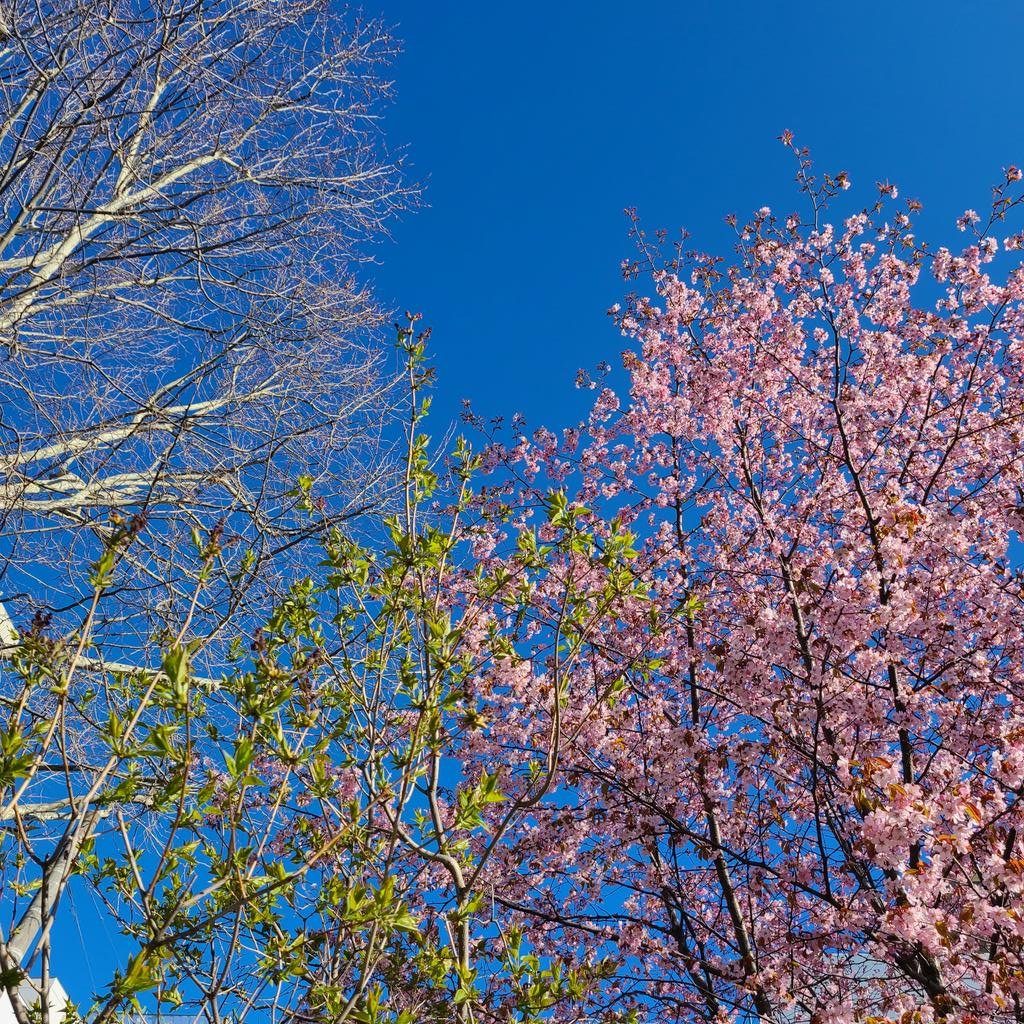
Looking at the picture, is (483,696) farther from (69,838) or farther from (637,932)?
(69,838)

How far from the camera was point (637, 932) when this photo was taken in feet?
19.2

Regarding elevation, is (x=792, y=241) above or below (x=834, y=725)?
above

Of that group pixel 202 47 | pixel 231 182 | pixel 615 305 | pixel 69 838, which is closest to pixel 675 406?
pixel 615 305

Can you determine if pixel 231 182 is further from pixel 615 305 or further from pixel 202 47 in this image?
pixel 615 305

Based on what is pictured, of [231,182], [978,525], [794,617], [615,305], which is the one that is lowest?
[794,617]

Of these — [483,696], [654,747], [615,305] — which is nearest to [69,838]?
[483,696]

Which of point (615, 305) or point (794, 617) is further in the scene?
point (615, 305)

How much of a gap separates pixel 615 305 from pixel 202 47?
161 inches

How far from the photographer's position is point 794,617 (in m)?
5.47

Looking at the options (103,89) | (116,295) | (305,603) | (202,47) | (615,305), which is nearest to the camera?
(305,603)

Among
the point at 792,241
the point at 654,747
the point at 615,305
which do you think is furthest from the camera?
the point at 615,305

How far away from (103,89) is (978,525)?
654 centimetres

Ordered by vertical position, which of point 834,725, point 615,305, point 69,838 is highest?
point 615,305

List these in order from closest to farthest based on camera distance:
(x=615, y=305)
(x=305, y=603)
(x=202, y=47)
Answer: (x=305, y=603), (x=202, y=47), (x=615, y=305)
